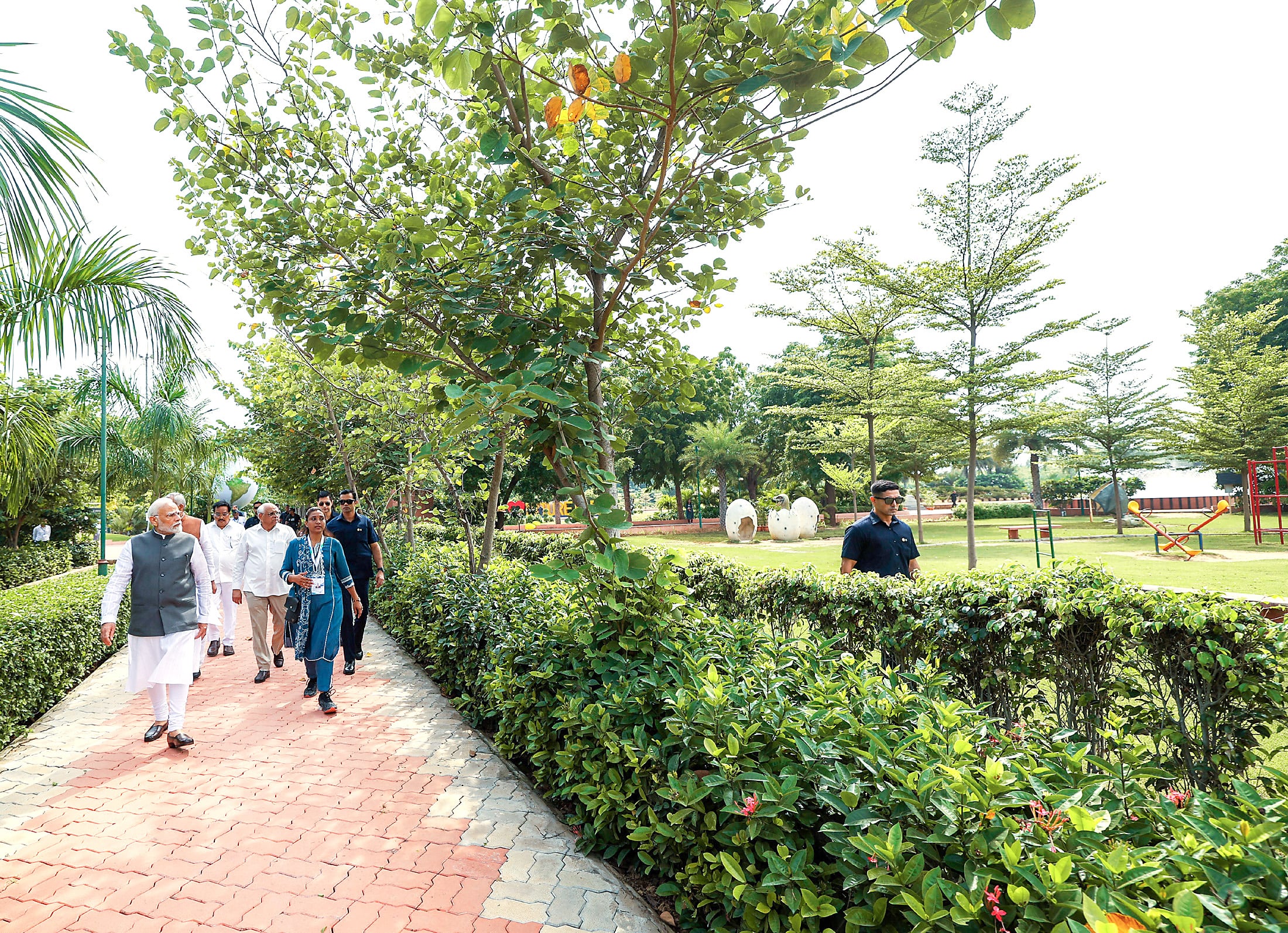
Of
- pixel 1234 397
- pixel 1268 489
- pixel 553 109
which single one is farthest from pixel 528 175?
pixel 1268 489

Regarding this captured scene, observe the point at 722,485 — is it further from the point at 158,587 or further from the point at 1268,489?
the point at 158,587

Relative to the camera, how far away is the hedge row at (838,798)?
1560mm

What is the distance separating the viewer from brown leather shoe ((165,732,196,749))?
486 cm

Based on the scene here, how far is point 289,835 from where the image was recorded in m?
3.53

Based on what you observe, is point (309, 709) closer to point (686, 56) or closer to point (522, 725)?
point (522, 725)

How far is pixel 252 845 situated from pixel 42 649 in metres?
4.07

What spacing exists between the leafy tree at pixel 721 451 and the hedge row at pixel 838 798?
108ft

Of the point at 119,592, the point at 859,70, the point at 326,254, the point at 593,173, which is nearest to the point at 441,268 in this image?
the point at 593,173

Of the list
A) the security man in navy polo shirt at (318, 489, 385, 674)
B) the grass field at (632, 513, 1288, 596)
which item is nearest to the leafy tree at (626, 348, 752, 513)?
the grass field at (632, 513, 1288, 596)

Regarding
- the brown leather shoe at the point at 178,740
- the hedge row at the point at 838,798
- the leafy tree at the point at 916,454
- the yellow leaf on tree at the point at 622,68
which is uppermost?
the yellow leaf on tree at the point at 622,68

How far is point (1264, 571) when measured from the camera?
12531 millimetres

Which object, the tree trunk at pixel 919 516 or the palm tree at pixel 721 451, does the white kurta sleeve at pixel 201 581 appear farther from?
the palm tree at pixel 721 451

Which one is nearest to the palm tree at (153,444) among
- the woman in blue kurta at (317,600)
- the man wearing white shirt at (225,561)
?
the man wearing white shirt at (225,561)

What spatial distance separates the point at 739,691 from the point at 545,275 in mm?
3467
